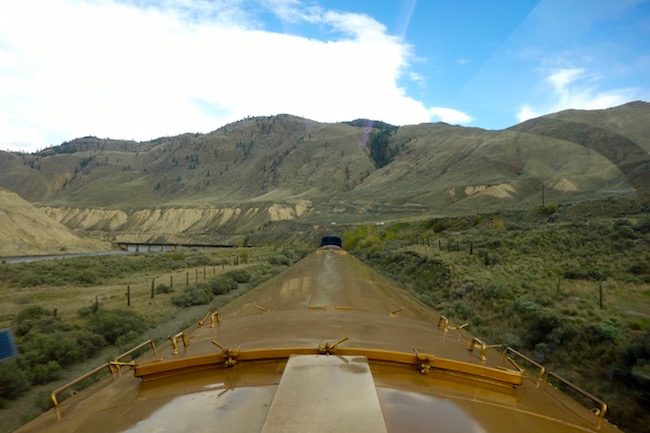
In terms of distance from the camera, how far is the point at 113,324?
1568 cm

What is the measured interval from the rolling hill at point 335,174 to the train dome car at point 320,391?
56254mm

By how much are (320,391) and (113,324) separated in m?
15.6

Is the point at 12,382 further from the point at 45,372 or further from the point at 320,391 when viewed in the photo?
the point at 320,391

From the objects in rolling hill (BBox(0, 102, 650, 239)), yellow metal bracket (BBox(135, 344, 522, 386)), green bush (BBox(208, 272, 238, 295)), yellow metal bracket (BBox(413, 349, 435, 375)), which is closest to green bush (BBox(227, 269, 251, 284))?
green bush (BBox(208, 272, 238, 295))

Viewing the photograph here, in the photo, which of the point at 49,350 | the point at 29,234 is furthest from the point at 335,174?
the point at 49,350

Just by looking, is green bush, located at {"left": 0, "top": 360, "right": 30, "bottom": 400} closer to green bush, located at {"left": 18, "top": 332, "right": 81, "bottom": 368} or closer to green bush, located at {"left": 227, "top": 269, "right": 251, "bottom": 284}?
green bush, located at {"left": 18, "top": 332, "right": 81, "bottom": 368}

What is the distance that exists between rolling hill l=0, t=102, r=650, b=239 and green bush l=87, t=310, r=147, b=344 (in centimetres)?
5339

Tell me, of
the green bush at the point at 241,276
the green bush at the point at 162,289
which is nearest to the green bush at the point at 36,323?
the green bush at the point at 162,289

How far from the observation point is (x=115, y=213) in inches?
4599

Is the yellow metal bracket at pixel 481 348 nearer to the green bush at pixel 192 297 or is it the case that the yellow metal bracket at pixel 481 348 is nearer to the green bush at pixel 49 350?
the green bush at pixel 49 350

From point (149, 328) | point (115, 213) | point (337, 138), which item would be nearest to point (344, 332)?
point (149, 328)

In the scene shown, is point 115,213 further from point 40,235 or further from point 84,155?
point 84,155

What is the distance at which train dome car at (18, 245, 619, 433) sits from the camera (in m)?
2.34

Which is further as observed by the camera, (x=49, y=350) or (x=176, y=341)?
(x=49, y=350)
